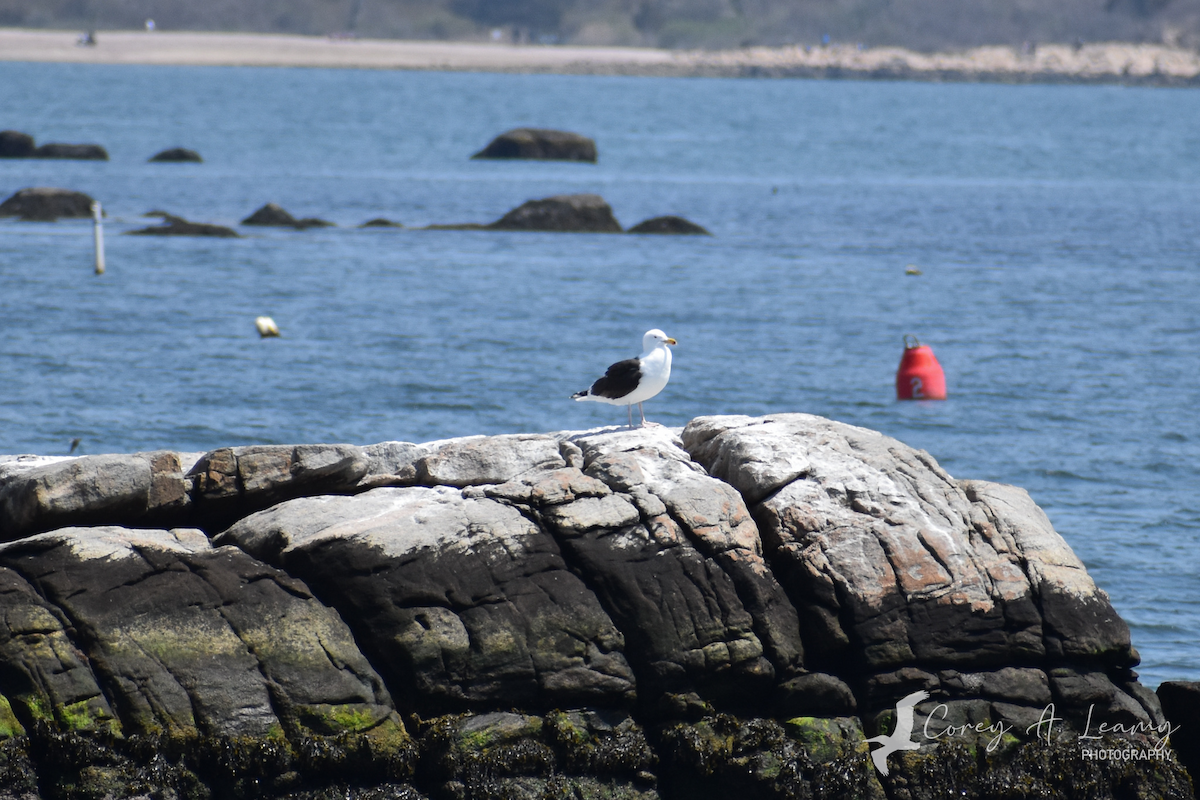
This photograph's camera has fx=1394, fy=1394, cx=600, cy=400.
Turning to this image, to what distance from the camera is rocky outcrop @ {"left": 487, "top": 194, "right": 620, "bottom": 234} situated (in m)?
47.8

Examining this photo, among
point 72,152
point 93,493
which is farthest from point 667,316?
point 72,152

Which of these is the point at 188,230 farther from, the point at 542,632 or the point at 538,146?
the point at 542,632

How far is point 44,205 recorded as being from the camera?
4738 cm

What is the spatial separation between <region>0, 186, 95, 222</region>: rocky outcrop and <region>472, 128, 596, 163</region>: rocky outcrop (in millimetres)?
32523

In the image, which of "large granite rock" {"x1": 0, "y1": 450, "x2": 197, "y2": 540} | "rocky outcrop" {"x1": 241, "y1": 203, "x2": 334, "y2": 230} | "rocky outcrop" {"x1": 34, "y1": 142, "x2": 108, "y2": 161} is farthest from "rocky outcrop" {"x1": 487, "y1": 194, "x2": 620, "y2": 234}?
"large granite rock" {"x1": 0, "y1": 450, "x2": 197, "y2": 540}

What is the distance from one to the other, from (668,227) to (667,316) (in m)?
15.3

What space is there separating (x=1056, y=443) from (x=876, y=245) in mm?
24876

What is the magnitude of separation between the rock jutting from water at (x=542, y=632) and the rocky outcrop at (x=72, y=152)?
214 ft

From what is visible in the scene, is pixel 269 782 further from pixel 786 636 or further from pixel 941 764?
pixel 941 764

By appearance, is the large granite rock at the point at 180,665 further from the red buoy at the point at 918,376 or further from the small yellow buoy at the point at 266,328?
the small yellow buoy at the point at 266,328

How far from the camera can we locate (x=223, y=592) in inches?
371

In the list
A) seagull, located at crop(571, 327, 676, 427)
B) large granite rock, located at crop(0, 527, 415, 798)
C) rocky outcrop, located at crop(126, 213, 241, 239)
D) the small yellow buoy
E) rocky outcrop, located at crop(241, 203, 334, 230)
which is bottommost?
the small yellow buoy

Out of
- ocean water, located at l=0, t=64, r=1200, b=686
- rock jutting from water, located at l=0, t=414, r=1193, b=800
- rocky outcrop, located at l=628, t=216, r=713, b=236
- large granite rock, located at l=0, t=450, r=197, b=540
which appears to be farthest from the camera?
rocky outcrop, located at l=628, t=216, r=713, b=236

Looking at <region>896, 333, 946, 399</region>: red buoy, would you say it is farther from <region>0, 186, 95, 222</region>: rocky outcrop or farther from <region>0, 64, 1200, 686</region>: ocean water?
<region>0, 186, 95, 222</region>: rocky outcrop
